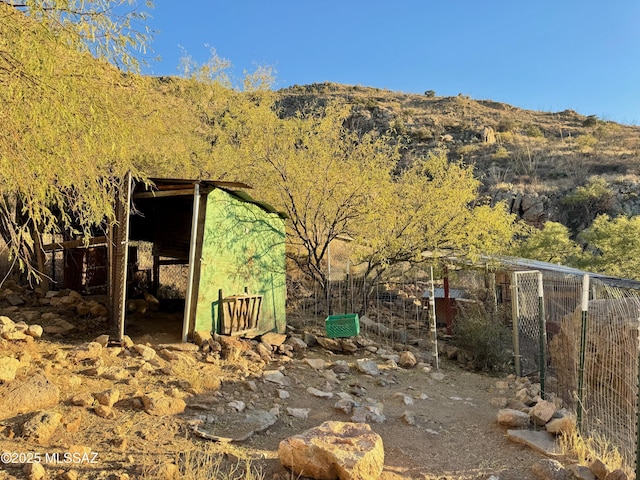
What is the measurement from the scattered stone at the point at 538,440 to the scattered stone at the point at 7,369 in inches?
216

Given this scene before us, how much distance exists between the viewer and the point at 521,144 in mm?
40844

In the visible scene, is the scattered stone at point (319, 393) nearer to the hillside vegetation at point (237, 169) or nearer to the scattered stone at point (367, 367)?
the scattered stone at point (367, 367)

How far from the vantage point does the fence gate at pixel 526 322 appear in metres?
8.12

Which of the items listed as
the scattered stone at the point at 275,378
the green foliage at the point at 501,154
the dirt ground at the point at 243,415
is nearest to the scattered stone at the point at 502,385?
the dirt ground at the point at 243,415

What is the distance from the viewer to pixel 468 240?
10.1 m

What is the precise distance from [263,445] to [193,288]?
4.07 meters

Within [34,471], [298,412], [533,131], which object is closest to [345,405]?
[298,412]

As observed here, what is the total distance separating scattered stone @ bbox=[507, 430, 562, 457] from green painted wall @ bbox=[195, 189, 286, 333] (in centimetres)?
517

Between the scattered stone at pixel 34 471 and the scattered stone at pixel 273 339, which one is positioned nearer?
the scattered stone at pixel 34 471

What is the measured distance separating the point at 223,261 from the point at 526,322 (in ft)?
18.8

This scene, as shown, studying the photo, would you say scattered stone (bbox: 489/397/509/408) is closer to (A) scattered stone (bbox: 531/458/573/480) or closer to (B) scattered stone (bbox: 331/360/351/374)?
(B) scattered stone (bbox: 331/360/351/374)

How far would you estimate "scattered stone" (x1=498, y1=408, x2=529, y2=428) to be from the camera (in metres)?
5.40

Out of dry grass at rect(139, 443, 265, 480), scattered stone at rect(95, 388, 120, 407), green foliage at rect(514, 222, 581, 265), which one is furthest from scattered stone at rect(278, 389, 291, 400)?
green foliage at rect(514, 222, 581, 265)

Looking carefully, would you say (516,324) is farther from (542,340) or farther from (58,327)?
(58,327)
